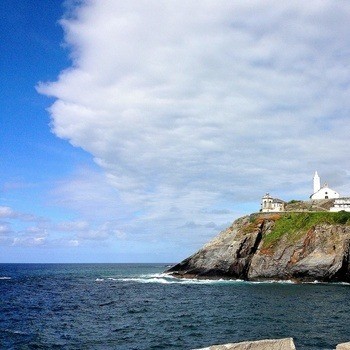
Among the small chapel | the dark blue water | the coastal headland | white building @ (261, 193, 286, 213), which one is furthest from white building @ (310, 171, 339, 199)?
the dark blue water

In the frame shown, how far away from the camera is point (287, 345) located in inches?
616

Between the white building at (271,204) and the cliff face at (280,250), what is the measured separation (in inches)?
519

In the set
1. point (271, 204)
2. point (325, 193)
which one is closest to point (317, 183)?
point (325, 193)

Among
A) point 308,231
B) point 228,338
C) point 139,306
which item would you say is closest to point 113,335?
point 228,338

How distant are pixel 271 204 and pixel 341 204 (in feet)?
64.0

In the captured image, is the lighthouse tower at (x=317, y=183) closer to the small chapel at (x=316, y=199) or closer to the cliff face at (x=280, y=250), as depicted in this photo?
the small chapel at (x=316, y=199)

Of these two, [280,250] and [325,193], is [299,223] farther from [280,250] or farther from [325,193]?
[325,193]

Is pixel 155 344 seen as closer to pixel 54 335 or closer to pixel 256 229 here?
pixel 54 335

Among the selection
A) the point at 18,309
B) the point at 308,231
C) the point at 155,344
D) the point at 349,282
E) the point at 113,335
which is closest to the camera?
the point at 155,344

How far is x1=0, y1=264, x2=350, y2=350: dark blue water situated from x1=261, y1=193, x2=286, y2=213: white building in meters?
48.8

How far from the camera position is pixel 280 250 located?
95625 mm

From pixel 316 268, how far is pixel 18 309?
60.9m

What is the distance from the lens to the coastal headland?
294 ft

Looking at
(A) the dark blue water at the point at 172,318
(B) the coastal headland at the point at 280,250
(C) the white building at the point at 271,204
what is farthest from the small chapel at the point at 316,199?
(A) the dark blue water at the point at 172,318
